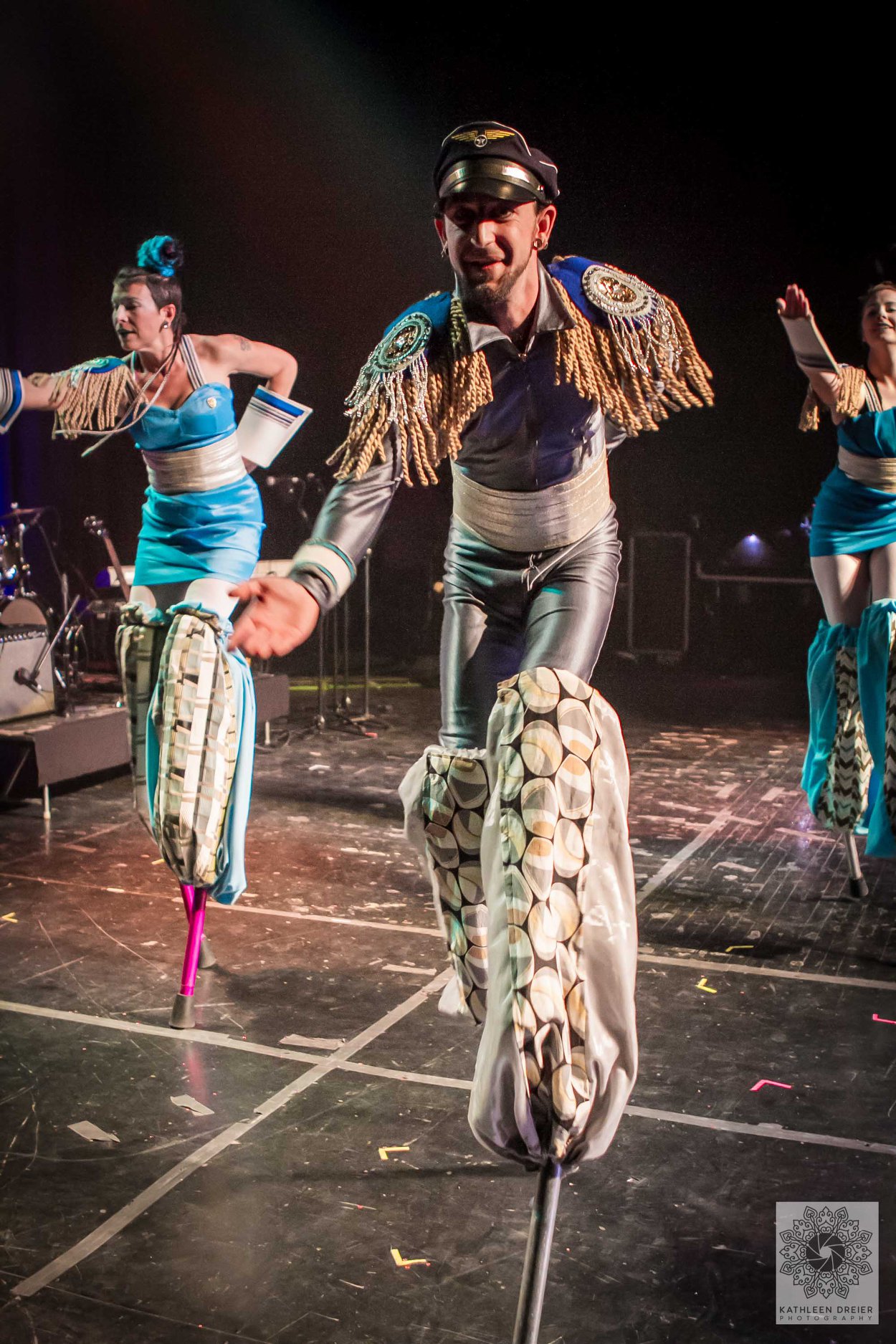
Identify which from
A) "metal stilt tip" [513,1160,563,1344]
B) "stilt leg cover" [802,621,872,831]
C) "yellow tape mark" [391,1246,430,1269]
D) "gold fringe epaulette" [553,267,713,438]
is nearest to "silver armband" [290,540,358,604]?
"gold fringe epaulette" [553,267,713,438]

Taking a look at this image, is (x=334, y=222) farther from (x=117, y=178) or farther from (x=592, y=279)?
(x=592, y=279)

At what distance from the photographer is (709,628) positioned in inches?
457

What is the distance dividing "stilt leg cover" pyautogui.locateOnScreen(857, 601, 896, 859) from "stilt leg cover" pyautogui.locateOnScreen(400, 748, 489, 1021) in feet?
6.47

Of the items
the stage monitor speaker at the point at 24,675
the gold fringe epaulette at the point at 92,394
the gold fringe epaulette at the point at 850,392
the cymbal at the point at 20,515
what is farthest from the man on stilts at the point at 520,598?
the cymbal at the point at 20,515

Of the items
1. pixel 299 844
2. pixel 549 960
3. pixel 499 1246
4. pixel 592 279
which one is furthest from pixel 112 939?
pixel 592 279

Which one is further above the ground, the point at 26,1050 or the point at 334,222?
the point at 334,222

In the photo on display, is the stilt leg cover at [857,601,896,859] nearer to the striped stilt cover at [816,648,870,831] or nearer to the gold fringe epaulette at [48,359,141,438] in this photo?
the striped stilt cover at [816,648,870,831]

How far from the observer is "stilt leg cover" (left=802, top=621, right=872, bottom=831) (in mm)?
4395

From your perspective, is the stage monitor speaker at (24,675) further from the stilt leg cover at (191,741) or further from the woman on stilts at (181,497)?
the stilt leg cover at (191,741)

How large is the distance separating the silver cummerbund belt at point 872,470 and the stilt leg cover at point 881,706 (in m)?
0.41

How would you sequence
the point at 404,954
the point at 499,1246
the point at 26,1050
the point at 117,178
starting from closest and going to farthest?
1. the point at 499,1246
2. the point at 26,1050
3. the point at 404,954
4. the point at 117,178

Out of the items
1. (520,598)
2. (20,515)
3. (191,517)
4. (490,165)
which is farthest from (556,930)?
(20,515)

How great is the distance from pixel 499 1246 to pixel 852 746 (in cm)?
269

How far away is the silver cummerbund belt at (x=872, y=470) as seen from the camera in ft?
13.9
